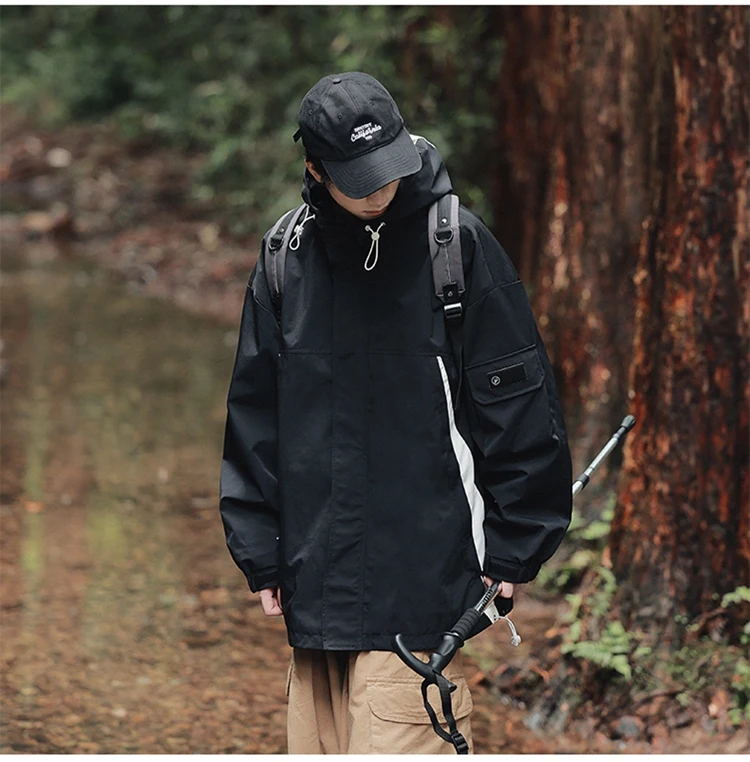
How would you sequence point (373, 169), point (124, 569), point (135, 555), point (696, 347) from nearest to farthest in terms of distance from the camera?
point (373, 169), point (696, 347), point (124, 569), point (135, 555)

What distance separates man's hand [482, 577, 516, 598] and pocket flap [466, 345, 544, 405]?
18.6 inches

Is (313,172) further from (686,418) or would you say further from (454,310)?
(686,418)

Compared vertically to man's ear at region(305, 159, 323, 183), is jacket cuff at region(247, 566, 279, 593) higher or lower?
lower

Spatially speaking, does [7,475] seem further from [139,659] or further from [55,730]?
[55,730]

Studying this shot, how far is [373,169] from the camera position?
3211 millimetres

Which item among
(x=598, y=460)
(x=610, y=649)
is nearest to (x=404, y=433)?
(x=598, y=460)

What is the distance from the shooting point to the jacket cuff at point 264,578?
11.6 ft

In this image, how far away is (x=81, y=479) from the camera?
28.7 ft

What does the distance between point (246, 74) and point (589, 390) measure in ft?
34.1

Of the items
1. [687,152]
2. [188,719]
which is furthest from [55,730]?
[687,152]

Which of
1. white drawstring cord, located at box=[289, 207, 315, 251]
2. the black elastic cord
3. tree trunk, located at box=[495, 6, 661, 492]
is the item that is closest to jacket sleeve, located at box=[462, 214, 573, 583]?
the black elastic cord

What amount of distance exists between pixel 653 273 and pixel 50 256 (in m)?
13.6

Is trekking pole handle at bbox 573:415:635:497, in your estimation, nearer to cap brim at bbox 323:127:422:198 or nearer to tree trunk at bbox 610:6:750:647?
cap brim at bbox 323:127:422:198

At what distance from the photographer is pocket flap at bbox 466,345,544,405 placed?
3.36 m
